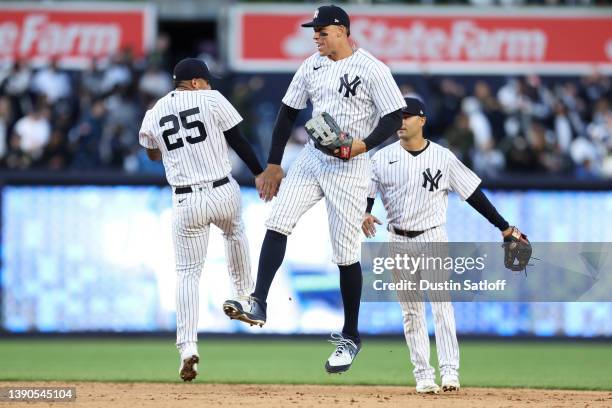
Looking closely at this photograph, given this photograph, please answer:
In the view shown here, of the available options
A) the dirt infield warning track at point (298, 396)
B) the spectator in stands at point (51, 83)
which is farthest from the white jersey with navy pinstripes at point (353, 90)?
the spectator in stands at point (51, 83)

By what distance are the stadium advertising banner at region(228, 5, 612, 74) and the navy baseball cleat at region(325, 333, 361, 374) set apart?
36.4 feet

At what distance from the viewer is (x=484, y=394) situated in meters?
8.93

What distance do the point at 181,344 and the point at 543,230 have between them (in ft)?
20.0

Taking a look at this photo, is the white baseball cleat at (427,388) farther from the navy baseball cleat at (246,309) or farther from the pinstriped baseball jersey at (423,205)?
the navy baseball cleat at (246,309)

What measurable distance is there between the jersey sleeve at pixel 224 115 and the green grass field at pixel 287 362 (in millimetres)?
2445

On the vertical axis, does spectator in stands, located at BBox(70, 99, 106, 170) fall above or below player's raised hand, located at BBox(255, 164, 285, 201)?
above

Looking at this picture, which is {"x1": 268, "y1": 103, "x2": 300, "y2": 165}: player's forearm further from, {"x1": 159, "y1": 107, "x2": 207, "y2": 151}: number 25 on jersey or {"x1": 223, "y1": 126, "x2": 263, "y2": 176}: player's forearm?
{"x1": 159, "y1": 107, "x2": 207, "y2": 151}: number 25 on jersey

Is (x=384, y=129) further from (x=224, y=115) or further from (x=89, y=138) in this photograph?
(x=89, y=138)

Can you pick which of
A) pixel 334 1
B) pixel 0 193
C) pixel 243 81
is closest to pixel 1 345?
pixel 0 193

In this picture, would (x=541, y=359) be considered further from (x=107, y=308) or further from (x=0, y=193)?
(x=0, y=193)

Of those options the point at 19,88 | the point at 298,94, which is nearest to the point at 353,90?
the point at 298,94

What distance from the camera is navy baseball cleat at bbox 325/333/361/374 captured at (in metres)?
8.44

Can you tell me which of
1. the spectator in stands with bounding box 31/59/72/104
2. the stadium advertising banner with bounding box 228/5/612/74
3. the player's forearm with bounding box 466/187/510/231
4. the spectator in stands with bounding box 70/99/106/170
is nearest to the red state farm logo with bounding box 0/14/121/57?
the spectator in stands with bounding box 31/59/72/104

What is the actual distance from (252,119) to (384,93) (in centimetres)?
865
